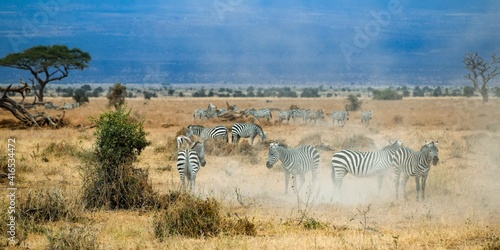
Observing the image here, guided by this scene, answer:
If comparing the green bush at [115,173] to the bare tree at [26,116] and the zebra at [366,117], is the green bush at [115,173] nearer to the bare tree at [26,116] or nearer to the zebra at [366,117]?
the bare tree at [26,116]

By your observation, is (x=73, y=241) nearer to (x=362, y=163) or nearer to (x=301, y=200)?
(x=301, y=200)

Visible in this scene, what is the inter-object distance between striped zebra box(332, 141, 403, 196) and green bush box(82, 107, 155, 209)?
14.1ft

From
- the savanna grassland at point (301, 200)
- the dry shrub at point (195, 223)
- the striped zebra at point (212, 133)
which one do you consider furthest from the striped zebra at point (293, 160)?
the striped zebra at point (212, 133)

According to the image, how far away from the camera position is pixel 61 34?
593 feet

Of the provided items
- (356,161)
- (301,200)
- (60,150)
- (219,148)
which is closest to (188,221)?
(301,200)

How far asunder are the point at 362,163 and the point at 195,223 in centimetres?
528

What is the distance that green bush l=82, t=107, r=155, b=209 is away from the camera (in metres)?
12.3

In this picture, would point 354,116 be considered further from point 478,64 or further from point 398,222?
point 398,222

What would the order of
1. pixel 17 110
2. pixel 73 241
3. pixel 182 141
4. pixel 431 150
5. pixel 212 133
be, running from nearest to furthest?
pixel 73 241 → pixel 431 150 → pixel 182 141 → pixel 212 133 → pixel 17 110

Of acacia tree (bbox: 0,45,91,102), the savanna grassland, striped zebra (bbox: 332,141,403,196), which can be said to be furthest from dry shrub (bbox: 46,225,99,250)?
acacia tree (bbox: 0,45,91,102)

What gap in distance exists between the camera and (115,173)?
12508mm

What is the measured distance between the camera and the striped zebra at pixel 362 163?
13703mm

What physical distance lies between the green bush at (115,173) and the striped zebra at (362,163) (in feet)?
14.1

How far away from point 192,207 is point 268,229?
1.38 m
